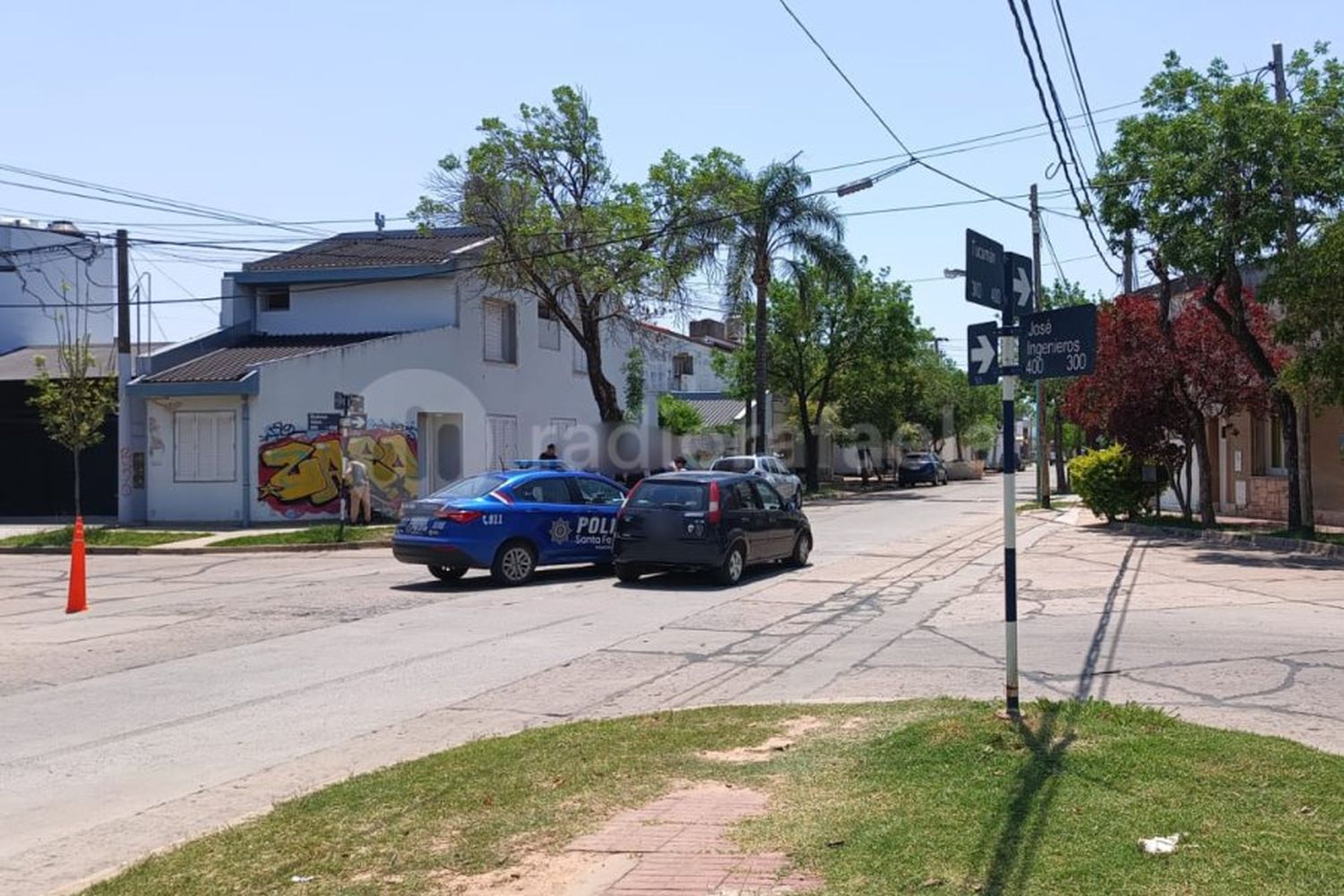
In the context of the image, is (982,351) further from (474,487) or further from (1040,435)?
(1040,435)

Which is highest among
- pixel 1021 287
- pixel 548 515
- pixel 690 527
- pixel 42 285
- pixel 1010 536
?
pixel 42 285

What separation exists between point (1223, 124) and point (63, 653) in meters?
19.2

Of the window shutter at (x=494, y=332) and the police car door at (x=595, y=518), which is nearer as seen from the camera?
the police car door at (x=595, y=518)

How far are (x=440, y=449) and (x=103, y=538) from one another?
899 cm

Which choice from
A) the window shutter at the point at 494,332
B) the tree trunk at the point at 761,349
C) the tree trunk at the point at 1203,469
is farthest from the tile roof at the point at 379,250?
the tree trunk at the point at 1203,469

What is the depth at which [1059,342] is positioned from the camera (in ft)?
24.1

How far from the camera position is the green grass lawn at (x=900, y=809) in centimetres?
470

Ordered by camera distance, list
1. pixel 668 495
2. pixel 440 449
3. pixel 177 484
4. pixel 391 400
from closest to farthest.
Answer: pixel 668 495
pixel 177 484
pixel 391 400
pixel 440 449

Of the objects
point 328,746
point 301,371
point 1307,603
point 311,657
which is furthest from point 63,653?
point 301,371

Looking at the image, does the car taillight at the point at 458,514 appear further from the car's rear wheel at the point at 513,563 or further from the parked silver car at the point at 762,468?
the parked silver car at the point at 762,468

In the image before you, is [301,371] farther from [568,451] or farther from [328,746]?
[328,746]

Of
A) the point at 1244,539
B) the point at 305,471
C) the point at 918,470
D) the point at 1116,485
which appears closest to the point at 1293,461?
the point at 1244,539

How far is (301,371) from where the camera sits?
27125 millimetres

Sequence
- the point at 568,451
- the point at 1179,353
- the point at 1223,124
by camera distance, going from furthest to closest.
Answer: the point at 568,451 < the point at 1179,353 < the point at 1223,124
